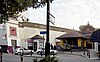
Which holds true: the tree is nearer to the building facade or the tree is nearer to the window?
the building facade

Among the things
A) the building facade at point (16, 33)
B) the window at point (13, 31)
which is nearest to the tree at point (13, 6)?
the building facade at point (16, 33)

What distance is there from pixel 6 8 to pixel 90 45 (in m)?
80.2

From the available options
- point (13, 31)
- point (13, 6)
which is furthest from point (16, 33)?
point (13, 6)

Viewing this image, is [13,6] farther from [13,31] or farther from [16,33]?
[16,33]

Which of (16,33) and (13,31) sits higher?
(13,31)

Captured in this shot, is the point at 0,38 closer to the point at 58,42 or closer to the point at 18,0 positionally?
the point at 58,42

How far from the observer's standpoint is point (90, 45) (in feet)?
298

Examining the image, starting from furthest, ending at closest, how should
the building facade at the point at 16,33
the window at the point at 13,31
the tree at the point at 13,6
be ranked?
the window at the point at 13,31 → the building facade at the point at 16,33 → the tree at the point at 13,6

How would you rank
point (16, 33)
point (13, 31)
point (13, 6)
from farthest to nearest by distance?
point (16, 33) < point (13, 31) < point (13, 6)

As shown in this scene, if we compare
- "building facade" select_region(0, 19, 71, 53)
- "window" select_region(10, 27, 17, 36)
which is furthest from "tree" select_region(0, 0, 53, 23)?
"window" select_region(10, 27, 17, 36)

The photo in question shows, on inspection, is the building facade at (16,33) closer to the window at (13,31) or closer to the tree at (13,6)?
the window at (13,31)

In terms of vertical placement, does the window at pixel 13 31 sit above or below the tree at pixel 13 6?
below

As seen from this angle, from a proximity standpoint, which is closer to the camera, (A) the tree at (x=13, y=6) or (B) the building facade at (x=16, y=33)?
(A) the tree at (x=13, y=6)

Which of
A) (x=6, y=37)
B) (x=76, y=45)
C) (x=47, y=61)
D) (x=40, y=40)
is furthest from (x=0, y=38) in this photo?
(x=47, y=61)
